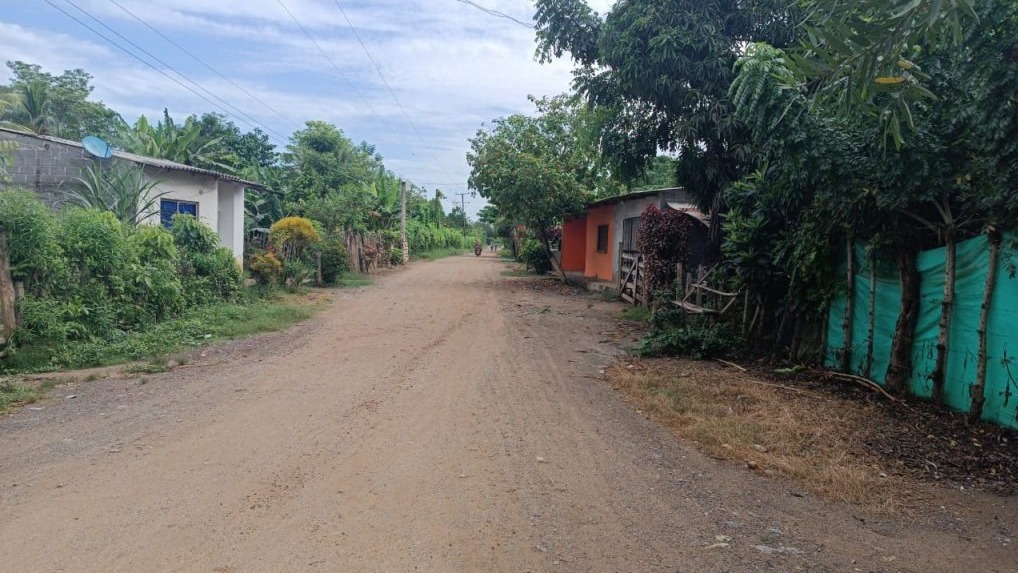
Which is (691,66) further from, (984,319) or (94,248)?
(94,248)

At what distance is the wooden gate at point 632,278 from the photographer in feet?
50.3

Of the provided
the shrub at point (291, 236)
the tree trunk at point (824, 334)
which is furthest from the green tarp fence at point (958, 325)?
the shrub at point (291, 236)

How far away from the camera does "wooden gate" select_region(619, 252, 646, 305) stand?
15.3m

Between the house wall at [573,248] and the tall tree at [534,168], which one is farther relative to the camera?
the house wall at [573,248]

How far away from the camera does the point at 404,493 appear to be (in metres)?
4.22

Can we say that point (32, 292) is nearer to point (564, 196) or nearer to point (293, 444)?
point (293, 444)

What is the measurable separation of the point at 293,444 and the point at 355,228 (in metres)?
20.2

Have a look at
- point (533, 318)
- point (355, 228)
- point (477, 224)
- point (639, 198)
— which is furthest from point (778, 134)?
point (477, 224)

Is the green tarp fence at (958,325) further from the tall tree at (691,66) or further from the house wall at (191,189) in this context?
the house wall at (191,189)

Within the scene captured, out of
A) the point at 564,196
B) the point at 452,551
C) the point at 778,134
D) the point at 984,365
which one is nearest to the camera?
the point at 452,551

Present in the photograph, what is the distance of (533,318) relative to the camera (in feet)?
45.5

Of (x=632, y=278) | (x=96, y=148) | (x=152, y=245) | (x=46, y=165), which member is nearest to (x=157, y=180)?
(x=96, y=148)

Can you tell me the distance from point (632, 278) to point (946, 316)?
10805 millimetres

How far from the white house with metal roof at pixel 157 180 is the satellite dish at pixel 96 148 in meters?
0.25
